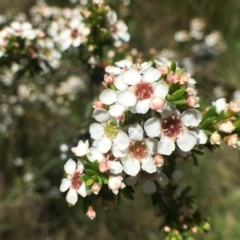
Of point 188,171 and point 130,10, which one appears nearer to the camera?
point 188,171

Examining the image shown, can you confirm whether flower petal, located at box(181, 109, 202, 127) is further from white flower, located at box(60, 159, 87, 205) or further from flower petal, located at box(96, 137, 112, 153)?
white flower, located at box(60, 159, 87, 205)

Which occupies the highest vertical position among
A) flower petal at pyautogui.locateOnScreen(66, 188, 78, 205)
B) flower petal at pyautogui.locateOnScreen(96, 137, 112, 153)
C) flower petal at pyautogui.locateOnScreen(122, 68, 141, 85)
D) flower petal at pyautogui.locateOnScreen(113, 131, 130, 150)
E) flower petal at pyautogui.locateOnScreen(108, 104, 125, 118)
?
flower petal at pyautogui.locateOnScreen(122, 68, 141, 85)

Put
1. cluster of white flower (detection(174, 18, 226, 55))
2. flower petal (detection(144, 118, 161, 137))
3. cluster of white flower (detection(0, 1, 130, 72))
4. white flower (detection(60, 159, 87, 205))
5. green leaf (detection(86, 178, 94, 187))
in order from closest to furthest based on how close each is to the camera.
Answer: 1. flower petal (detection(144, 118, 161, 137))
2. green leaf (detection(86, 178, 94, 187))
3. white flower (detection(60, 159, 87, 205))
4. cluster of white flower (detection(0, 1, 130, 72))
5. cluster of white flower (detection(174, 18, 226, 55))

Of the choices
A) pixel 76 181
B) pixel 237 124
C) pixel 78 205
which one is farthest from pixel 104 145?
pixel 78 205

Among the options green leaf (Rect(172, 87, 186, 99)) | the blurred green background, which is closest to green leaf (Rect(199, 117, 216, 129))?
green leaf (Rect(172, 87, 186, 99))

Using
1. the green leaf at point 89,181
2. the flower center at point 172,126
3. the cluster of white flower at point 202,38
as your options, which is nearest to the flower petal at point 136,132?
the flower center at point 172,126

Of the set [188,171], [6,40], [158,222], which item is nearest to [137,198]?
[158,222]

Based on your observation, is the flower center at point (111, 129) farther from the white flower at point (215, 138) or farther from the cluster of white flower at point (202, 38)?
the cluster of white flower at point (202, 38)

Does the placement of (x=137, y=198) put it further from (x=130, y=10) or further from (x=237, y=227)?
(x=130, y=10)
